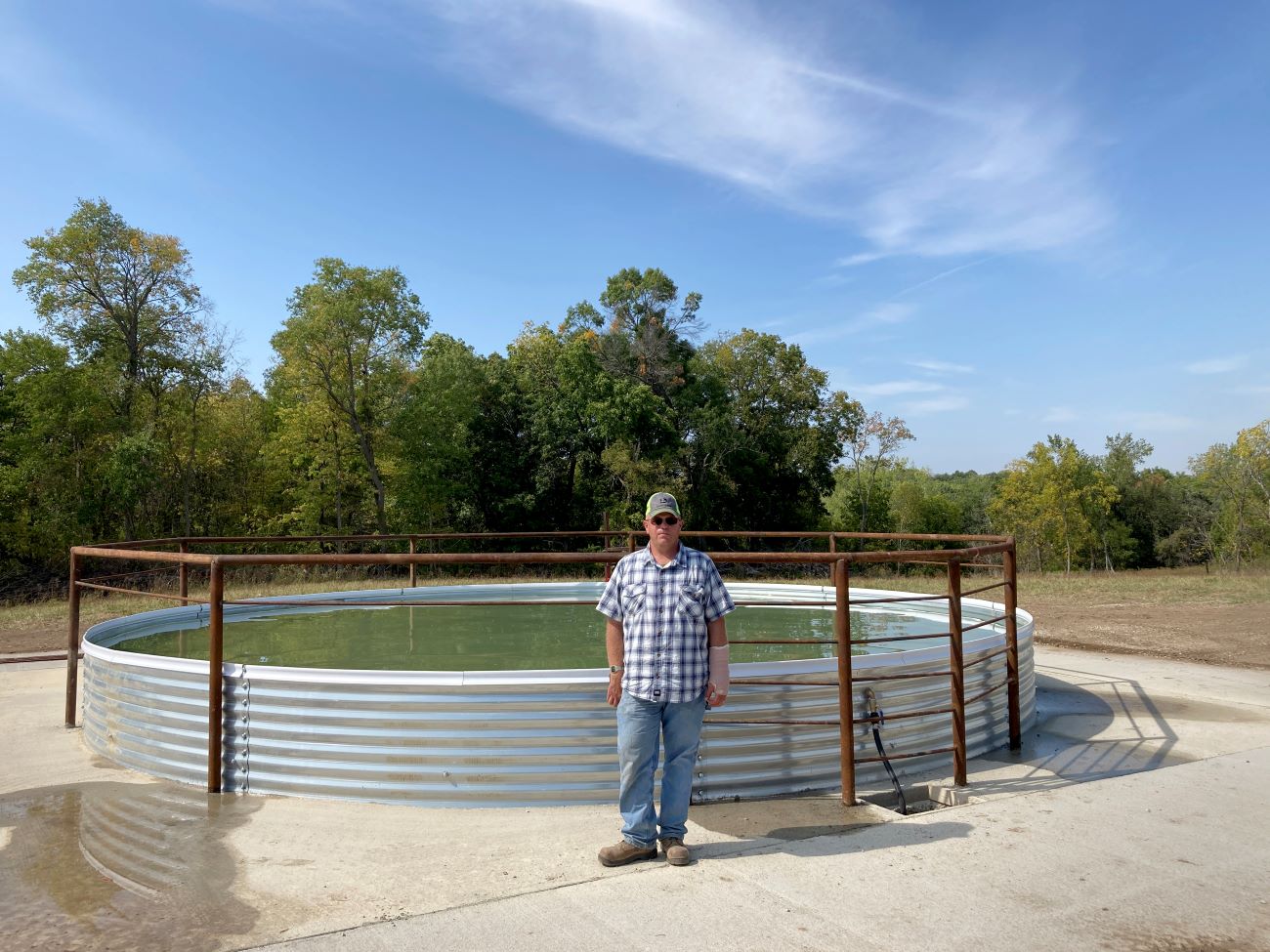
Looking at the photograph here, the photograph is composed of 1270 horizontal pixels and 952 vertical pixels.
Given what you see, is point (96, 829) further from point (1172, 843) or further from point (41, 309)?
point (41, 309)

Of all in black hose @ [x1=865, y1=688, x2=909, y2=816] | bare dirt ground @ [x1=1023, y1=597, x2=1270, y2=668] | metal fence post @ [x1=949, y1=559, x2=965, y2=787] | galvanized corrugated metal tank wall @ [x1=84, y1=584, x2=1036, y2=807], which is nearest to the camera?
galvanized corrugated metal tank wall @ [x1=84, y1=584, x2=1036, y2=807]

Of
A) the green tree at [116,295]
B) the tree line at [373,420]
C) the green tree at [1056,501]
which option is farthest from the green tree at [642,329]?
the green tree at [1056,501]

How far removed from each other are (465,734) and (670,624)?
157 centimetres

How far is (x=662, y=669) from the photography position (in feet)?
11.6

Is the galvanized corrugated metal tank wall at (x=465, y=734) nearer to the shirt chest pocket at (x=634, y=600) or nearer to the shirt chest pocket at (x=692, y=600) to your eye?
the shirt chest pocket at (x=634, y=600)

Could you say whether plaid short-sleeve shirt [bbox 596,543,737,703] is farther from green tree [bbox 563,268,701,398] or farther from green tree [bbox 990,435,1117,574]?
green tree [bbox 990,435,1117,574]

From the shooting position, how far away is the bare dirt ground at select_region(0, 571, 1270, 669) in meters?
10.4

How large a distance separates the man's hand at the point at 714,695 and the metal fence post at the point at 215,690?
2885 mm

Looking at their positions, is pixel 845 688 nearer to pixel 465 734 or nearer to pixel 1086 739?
pixel 465 734

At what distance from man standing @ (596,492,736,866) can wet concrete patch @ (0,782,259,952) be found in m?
1.57

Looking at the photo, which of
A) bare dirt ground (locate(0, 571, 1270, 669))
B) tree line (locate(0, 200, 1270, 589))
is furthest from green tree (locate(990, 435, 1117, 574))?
bare dirt ground (locate(0, 571, 1270, 669))

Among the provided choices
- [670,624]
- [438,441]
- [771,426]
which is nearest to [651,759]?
[670,624]

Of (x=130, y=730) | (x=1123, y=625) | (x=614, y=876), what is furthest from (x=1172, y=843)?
(x=1123, y=625)

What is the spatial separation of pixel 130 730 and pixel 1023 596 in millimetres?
15452
